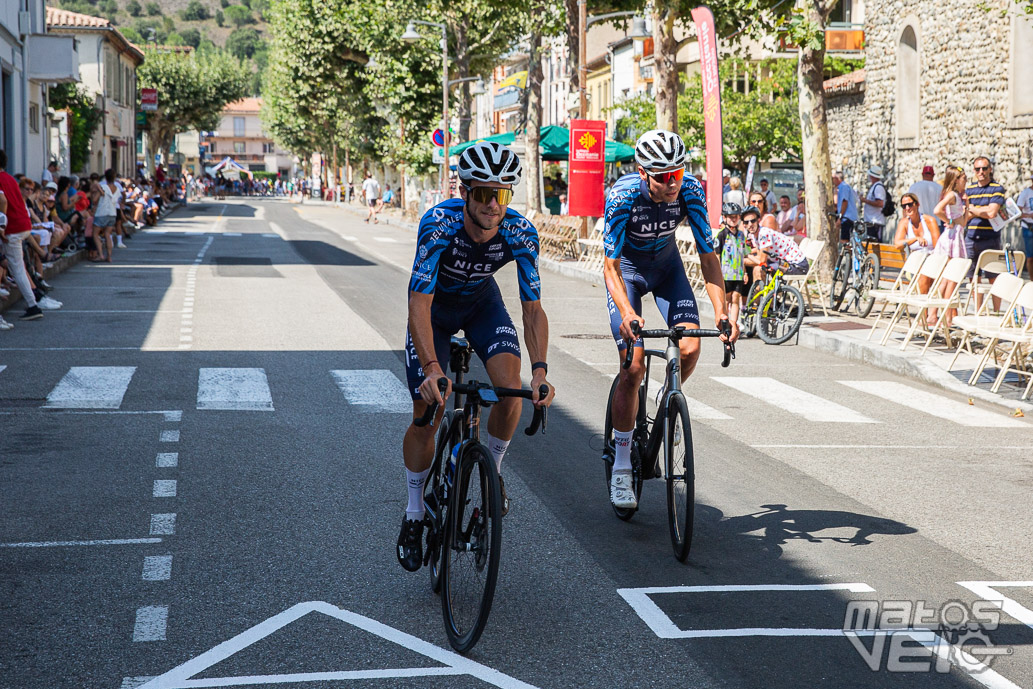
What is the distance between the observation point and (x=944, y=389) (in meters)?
12.3

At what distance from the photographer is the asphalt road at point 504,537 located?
15.6ft

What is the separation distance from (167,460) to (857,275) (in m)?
12.1

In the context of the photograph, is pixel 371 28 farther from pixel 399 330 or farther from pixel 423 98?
pixel 399 330

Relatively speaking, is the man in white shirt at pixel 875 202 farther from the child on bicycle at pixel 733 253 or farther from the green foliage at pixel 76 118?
the green foliage at pixel 76 118

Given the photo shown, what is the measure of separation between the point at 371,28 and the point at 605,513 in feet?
160

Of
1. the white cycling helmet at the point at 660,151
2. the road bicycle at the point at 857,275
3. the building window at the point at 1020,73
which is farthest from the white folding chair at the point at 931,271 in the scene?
the building window at the point at 1020,73

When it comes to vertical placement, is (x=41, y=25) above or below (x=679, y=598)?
above

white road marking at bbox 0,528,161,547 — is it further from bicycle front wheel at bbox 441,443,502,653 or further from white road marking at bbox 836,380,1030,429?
white road marking at bbox 836,380,1030,429

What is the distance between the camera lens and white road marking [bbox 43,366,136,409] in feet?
33.8

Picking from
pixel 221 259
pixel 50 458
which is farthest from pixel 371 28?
pixel 50 458

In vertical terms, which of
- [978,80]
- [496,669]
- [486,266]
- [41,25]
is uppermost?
[41,25]

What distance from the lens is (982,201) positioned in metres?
16.8

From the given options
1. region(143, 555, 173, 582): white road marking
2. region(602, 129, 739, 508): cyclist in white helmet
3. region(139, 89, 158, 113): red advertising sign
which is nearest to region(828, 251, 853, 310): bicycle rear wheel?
region(602, 129, 739, 508): cyclist in white helmet

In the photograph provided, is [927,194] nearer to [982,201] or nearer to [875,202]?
[875,202]
